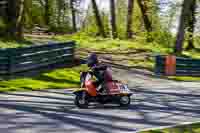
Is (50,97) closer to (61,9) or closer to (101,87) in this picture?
(101,87)

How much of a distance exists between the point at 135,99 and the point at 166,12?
32152 millimetres

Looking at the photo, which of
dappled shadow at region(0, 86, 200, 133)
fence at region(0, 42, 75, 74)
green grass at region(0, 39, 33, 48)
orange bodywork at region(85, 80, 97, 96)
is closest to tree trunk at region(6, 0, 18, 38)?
green grass at region(0, 39, 33, 48)

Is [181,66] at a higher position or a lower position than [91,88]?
lower

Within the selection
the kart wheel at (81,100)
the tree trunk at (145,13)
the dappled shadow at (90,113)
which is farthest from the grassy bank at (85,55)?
the kart wheel at (81,100)

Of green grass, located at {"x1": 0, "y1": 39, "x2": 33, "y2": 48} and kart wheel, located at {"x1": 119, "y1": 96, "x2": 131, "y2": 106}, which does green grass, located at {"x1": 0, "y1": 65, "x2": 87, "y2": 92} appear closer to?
green grass, located at {"x1": 0, "y1": 39, "x2": 33, "y2": 48}

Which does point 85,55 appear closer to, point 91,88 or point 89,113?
point 91,88

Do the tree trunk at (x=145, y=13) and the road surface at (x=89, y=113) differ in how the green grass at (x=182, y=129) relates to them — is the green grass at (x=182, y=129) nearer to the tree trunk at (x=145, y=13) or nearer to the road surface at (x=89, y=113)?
the road surface at (x=89, y=113)

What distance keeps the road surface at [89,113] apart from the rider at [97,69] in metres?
0.64

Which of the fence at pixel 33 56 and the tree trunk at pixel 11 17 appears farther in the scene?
the tree trunk at pixel 11 17

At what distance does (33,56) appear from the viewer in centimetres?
1992

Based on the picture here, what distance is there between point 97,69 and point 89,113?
4.52 ft

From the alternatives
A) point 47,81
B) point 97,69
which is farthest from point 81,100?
point 47,81

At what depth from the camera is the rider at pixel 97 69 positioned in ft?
40.6

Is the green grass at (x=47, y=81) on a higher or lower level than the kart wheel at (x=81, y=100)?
lower
